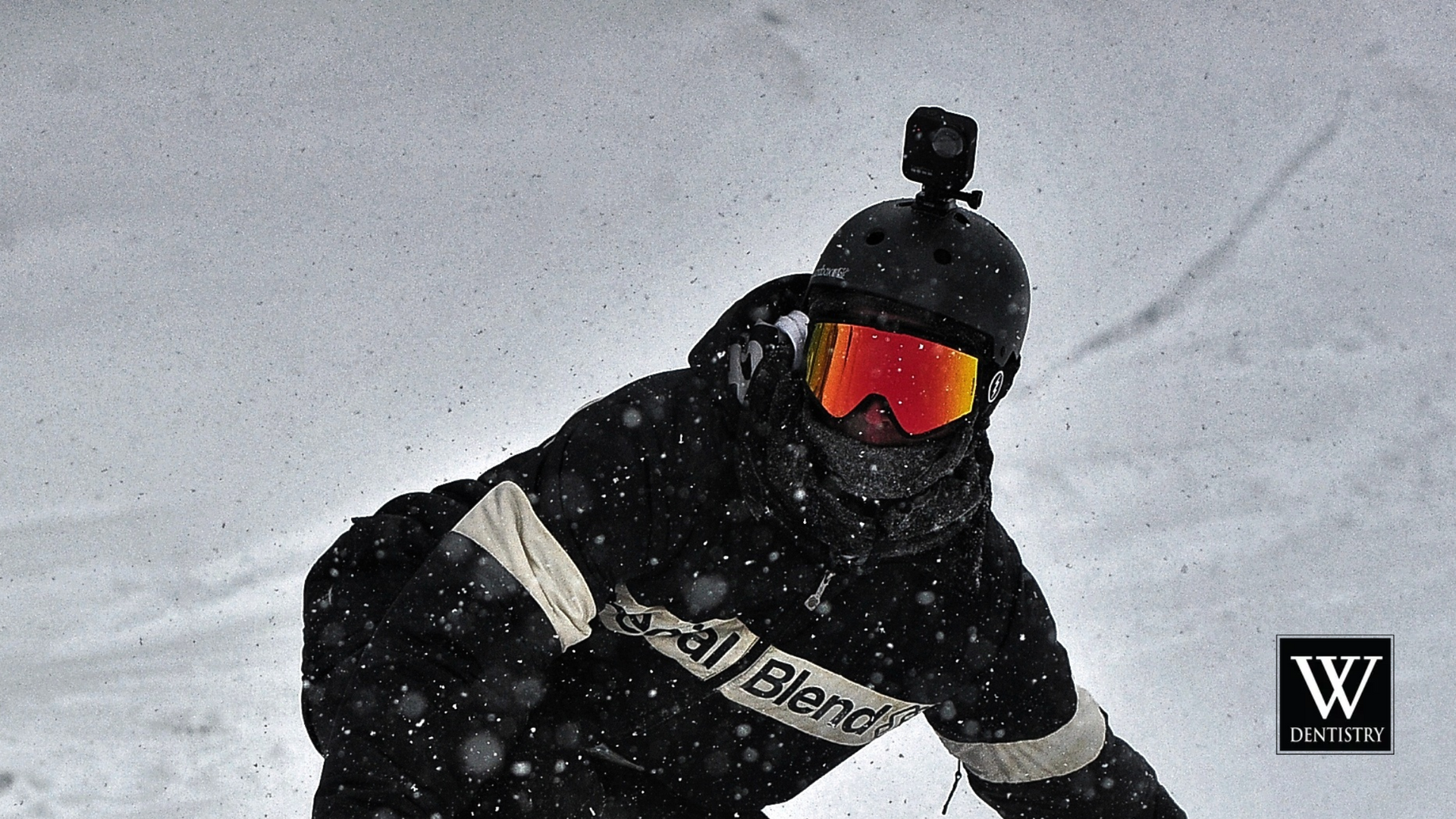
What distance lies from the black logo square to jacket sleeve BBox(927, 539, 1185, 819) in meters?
1.25

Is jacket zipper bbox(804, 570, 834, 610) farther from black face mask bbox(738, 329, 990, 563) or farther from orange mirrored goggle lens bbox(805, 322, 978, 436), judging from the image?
orange mirrored goggle lens bbox(805, 322, 978, 436)

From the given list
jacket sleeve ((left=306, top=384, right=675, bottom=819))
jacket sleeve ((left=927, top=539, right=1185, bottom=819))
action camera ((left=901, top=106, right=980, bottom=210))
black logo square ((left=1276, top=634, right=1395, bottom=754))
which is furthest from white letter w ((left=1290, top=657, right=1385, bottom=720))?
jacket sleeve ((left=306, top=384, right=675, bottom=819))

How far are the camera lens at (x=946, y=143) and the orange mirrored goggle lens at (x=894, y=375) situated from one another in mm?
219

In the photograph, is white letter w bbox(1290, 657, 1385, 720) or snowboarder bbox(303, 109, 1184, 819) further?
white letter w bbox(1290, 657, 1385, 720)

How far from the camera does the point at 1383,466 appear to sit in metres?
3.25

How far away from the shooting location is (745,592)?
1717 mm

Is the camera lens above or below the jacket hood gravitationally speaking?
above

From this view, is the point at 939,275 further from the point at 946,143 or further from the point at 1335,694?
the point at 1335,694

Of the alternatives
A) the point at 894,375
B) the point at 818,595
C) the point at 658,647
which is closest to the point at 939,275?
the point at 894,375

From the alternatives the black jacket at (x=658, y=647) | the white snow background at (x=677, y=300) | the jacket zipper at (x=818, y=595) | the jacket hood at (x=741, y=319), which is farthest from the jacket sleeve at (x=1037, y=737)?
the white snow background at (x=677, y=300)

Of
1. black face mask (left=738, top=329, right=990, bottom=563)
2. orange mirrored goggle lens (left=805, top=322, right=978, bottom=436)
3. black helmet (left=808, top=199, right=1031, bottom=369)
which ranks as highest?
black helmet (left=808, top=199, right=1031, bottom=369)

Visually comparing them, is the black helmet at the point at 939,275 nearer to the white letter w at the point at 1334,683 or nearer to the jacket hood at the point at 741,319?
the jacket hood at the point at 741,319

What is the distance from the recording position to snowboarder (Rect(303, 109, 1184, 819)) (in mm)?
1548

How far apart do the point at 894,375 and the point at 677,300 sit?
1526mm
